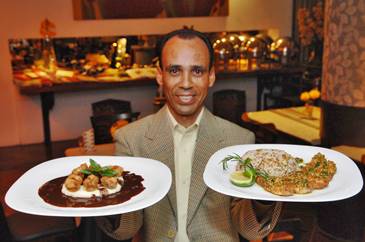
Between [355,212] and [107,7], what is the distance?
187 inches

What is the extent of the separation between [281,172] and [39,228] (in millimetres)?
1989

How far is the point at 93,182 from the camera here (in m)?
1.46

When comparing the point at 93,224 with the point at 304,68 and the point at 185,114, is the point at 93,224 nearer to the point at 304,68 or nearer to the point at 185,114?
the point at 185,114

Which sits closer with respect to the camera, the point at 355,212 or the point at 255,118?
the point at 355,212

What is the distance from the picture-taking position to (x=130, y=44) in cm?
701

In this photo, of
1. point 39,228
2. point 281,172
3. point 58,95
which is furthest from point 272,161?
point 58,95

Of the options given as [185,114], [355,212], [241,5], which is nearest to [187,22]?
[241,5]

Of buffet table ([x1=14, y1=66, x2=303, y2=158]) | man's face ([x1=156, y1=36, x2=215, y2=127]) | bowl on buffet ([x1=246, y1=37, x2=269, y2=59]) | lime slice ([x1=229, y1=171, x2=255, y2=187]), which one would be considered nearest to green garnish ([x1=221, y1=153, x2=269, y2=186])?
lime slice ([x1=229, y1=171, x2=255, y2=187])

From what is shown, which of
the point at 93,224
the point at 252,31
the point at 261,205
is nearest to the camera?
the point at 93,224

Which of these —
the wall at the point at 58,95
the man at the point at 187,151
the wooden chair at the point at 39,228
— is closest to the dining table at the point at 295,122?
the wooden chair at the point at 39,228

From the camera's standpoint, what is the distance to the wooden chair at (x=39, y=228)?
9.68ft

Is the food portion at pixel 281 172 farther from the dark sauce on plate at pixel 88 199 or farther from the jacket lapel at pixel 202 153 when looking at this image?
the dark sauce on plate at pixel 88 199

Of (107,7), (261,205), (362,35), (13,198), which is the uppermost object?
(107,7)

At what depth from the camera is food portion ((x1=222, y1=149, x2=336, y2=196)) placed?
1450 millimetres
